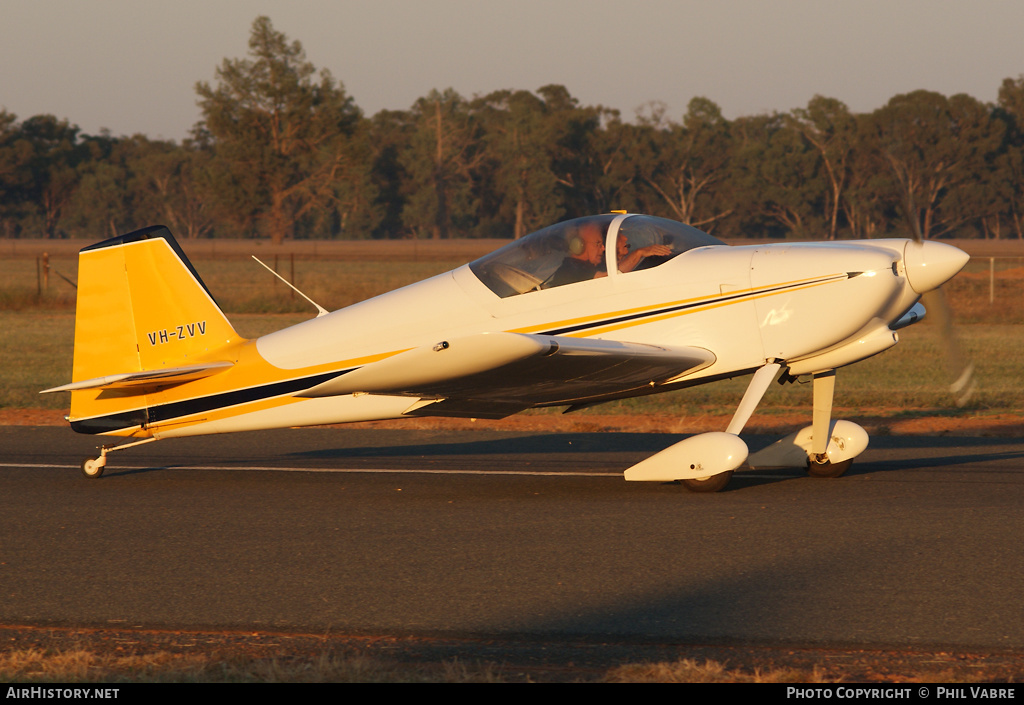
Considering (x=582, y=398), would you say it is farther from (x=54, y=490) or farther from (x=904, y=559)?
(x=54, y=490)

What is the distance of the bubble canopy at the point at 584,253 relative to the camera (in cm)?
789

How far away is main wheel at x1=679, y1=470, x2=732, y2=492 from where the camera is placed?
24.7 ft

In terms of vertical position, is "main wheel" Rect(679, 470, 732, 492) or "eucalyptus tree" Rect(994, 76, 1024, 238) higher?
"eucalyptus tree" Rect(994, 76, 1024, 238)

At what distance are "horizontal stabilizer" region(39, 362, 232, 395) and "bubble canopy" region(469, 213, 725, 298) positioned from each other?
2258 millimetres

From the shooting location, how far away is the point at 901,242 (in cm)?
784

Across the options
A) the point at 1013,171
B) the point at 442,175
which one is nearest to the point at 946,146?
the point at 1013,171

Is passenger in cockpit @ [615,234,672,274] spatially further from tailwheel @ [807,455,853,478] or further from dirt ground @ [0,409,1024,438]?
dirt ground @ [0,409,1024,438]

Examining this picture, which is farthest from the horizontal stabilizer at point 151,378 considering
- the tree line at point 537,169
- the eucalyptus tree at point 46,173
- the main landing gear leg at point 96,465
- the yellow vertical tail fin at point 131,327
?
the eucalyptus tree at point 46,173

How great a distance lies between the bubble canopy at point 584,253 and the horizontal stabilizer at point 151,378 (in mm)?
2258

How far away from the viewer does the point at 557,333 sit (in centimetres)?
788

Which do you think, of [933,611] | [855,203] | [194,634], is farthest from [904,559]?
[855,203]

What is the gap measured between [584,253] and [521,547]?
2564 mm

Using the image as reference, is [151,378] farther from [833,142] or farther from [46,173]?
[46,173]

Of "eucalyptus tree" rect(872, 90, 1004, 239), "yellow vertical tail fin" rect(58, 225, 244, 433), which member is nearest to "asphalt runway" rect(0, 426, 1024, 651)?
"yellow vertical tail fin" rect(58, 225, 244, 433)
